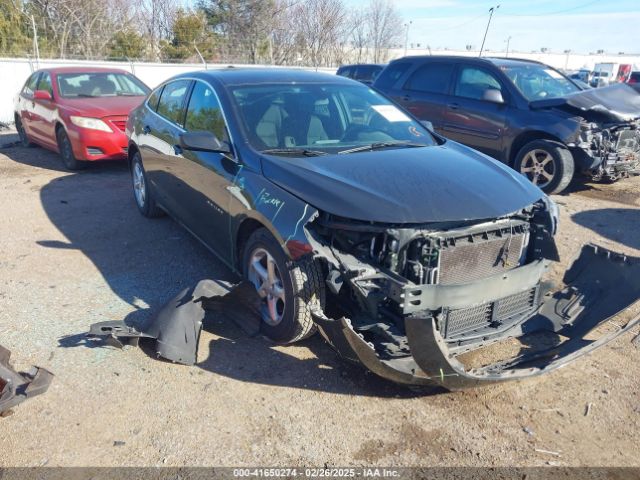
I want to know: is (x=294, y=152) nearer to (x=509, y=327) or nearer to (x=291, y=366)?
(x=291, y=366)

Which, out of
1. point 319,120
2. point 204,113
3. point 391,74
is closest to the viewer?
point 319,120

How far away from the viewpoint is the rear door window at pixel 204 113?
4134 mm

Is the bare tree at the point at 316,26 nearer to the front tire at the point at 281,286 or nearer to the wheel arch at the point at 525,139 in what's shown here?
the wheel arch at the point at 525,139

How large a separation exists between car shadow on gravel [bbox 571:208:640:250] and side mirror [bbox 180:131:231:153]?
4444 millimetres

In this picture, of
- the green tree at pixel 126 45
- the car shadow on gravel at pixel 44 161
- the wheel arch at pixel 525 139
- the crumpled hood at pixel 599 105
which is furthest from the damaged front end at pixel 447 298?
the green tree at pixel 126 45

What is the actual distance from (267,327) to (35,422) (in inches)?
57.4

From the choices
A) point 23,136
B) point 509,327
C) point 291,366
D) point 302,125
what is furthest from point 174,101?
point 23,136

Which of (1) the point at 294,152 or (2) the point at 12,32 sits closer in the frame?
(1) the point at 294,152

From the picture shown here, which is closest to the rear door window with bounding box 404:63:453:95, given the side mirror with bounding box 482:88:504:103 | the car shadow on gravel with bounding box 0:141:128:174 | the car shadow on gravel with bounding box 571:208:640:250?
the side mirror with bounding box 482:88:504:103

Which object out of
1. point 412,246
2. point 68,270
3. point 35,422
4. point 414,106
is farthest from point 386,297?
point 414,106

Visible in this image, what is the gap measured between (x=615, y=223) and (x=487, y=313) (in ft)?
13.4

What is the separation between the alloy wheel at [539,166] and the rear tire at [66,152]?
6825mm

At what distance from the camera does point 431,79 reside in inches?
341

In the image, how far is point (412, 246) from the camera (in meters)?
3.02
